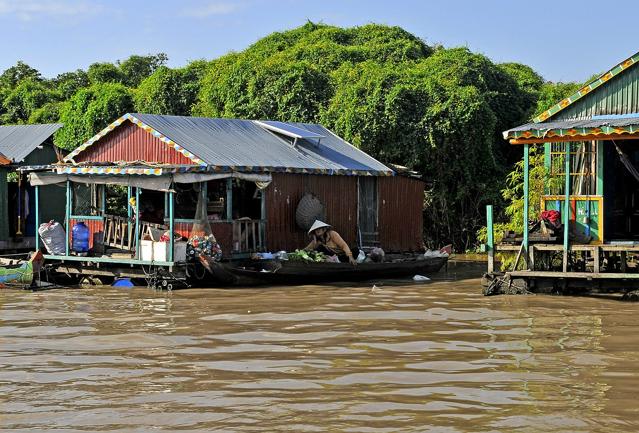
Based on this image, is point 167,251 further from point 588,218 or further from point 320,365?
point 320,365

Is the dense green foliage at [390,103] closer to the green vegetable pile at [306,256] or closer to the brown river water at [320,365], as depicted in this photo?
the green vegetable pile at [306,256]

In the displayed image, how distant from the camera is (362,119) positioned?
87.4ft

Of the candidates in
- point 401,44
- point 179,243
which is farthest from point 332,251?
point 401,44

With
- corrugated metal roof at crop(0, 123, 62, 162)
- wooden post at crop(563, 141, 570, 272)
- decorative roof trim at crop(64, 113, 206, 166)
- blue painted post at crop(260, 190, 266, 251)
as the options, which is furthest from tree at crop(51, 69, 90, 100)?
wooden post at crop(563, 141, 570, 272)

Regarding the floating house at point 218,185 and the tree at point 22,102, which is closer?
the floating house at point 218,185

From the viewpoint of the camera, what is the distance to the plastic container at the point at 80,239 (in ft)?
64.6

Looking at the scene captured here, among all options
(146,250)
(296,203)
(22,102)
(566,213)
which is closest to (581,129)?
(566,213)

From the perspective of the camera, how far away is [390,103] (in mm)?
26531

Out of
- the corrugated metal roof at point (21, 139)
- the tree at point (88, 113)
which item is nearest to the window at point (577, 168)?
the corrugated metal roof at point (21, 139)

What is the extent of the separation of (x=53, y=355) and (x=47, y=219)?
13909 millimetres

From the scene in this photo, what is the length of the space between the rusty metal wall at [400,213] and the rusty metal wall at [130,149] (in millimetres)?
5725

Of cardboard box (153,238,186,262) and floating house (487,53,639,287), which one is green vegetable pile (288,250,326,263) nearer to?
cardboard box (153,238,186,262)

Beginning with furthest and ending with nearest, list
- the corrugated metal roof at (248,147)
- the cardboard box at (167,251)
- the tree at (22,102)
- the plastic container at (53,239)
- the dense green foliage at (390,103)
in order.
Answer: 1. the tree at (22,102)
2. the dense green foliage at (390,103)
3. the plastic container at (53,239)
4. the corrugated metal roof at (248,147)
5. the cardboard box at (167,251)

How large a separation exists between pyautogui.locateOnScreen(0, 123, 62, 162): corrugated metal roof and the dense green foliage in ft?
16.4
